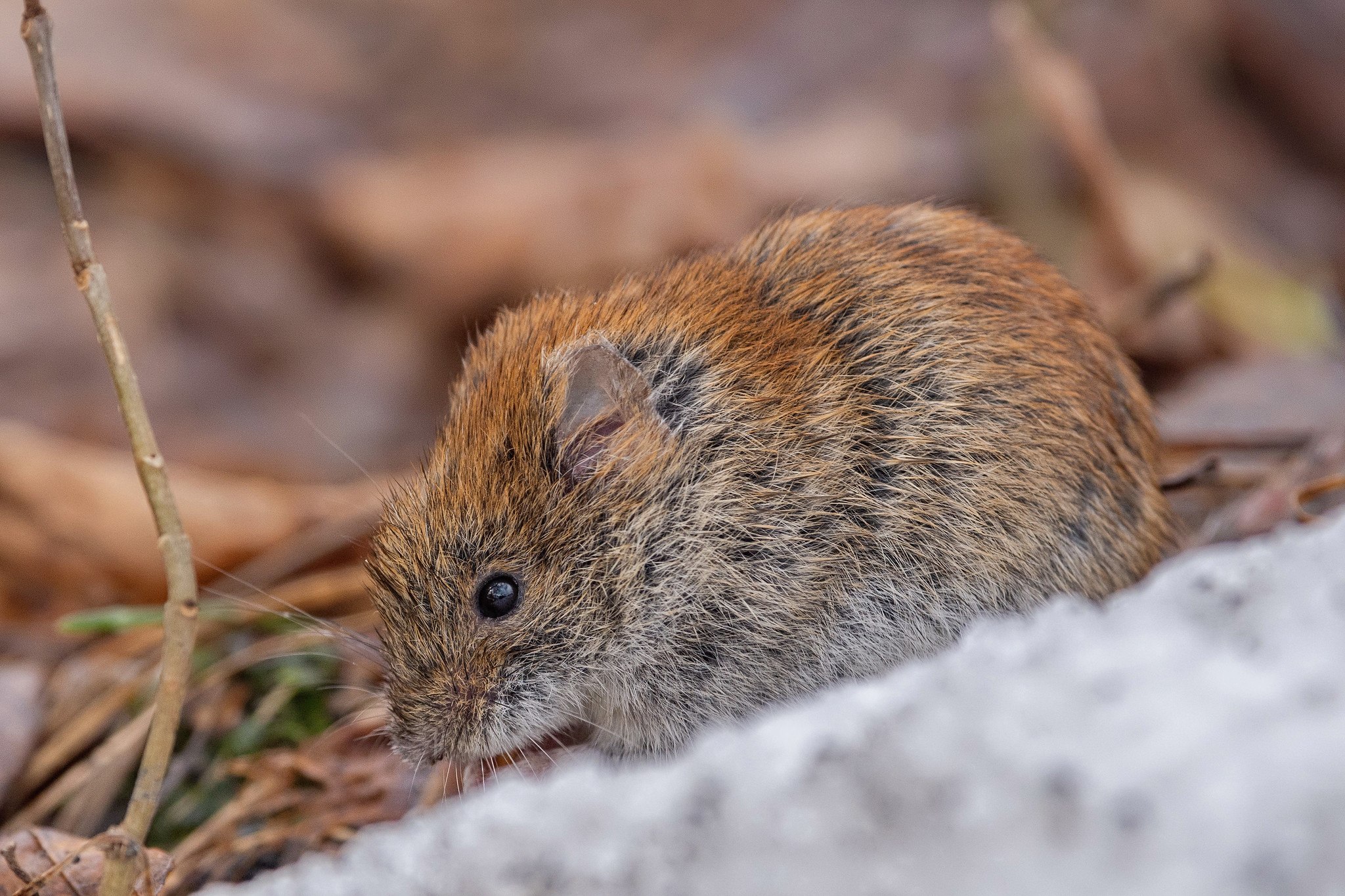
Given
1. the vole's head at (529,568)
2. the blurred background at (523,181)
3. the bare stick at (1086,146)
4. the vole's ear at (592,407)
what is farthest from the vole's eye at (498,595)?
the bare stick at (1086,146)

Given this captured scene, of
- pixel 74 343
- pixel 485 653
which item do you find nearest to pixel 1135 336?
pixel 485 653

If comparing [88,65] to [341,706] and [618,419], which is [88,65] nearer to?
[341,706]

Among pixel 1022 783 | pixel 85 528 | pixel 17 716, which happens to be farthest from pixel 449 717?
pixel 85 528

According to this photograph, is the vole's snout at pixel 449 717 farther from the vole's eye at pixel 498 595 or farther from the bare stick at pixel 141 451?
the bare stick at pixel 141 451

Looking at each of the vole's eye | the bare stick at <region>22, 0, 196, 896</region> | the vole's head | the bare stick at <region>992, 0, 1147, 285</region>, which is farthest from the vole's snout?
the bare stick at <region>992, 0, 1147, 285</region>

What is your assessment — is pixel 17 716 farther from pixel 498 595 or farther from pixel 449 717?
pixel 498 595
